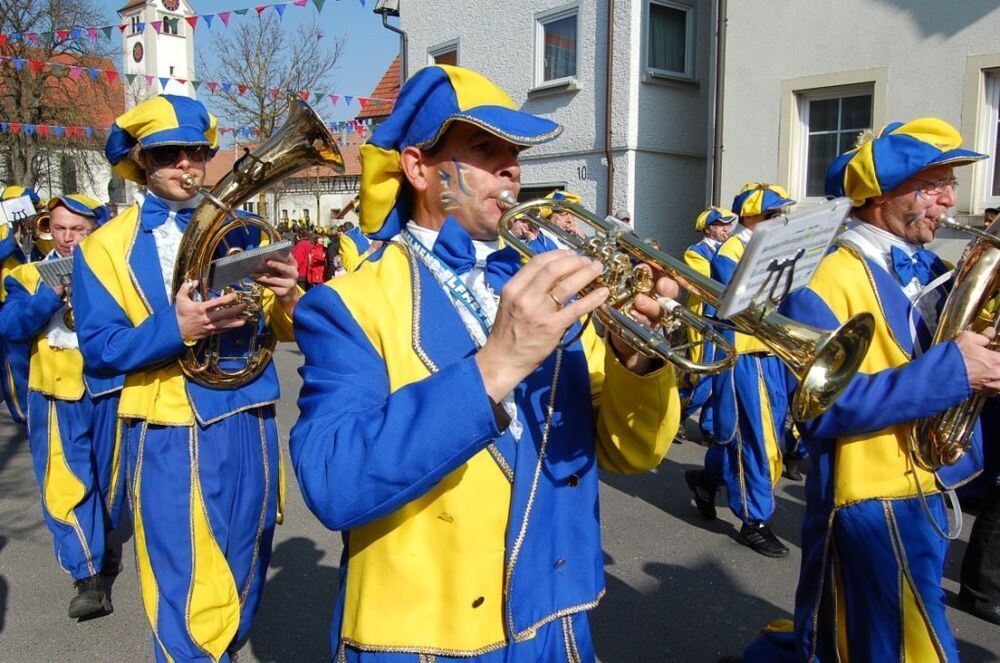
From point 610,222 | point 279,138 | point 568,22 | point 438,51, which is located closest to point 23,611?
point 279,138

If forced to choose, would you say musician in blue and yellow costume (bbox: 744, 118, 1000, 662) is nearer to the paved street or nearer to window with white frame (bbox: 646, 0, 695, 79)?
the paved street

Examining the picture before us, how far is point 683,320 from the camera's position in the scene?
5.39ft

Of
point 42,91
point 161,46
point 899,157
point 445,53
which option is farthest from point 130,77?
point 161,46

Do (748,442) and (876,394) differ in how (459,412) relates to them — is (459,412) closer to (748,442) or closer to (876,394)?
(876,394)

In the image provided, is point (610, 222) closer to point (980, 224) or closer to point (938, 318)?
point (938, 318)

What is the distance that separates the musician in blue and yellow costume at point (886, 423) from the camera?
7.61 ft

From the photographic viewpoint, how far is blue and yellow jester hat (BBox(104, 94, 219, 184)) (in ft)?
9.53

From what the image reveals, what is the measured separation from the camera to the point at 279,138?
9.49ft

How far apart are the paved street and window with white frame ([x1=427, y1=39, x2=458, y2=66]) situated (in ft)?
36.0

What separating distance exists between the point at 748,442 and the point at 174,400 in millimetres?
3350

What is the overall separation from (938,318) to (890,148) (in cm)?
56

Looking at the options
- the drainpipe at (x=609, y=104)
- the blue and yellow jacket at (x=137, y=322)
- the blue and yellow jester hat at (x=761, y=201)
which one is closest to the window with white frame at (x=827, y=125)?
the blue and yellow jester hat at (x=761, y=201)

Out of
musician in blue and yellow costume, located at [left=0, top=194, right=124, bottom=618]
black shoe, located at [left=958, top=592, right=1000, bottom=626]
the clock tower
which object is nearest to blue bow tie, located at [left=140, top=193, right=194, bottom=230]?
musician in blue and yellow costume, located at [left=0, top=194, right=124, bottom=618]

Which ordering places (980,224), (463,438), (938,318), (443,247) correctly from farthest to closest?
(980,224) < (938,318) < (443,247) < (463,438)
